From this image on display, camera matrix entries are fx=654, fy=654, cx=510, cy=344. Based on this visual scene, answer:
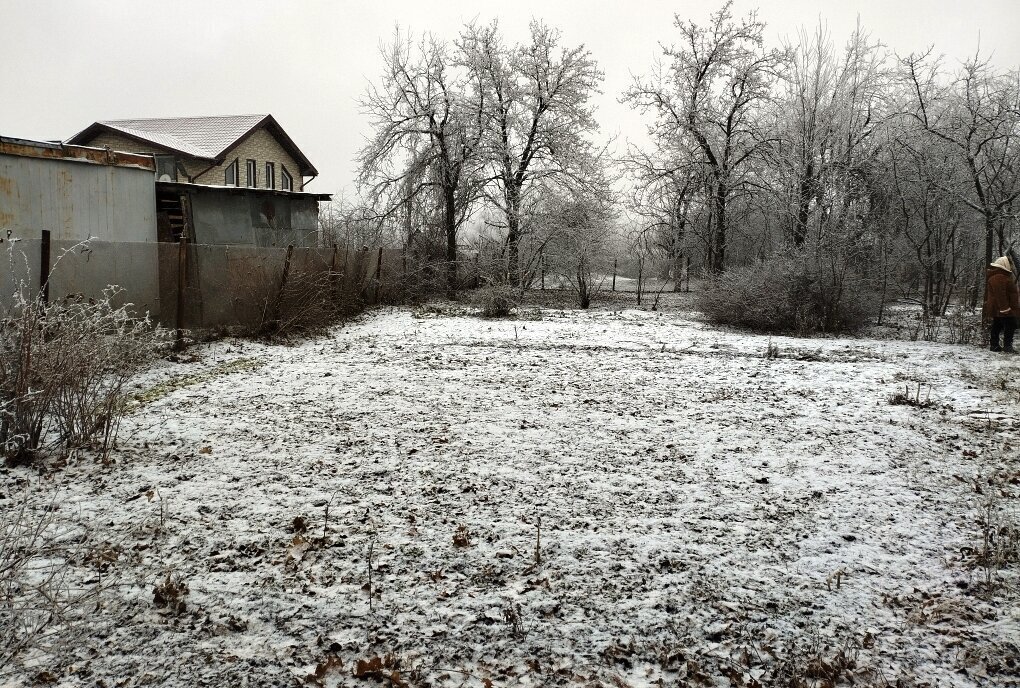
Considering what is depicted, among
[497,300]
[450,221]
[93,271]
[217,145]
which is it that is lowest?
[497,300]

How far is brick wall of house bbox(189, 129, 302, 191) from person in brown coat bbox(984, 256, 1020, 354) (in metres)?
27.4

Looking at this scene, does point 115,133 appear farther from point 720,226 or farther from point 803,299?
point 803,299

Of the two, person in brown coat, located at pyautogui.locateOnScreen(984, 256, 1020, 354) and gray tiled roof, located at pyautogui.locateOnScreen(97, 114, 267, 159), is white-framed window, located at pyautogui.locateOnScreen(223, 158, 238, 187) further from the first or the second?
person in brown coat, located at pyautogui.locateOnScreen(984, 256, 1020, 354)

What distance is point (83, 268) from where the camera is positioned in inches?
358

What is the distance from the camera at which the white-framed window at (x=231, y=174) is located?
29.3m

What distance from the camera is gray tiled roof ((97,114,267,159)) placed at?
2708 centimetres

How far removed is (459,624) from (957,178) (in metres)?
18.6

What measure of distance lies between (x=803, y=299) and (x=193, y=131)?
2801 centimetres

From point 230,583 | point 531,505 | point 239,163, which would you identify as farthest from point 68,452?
point 239,163

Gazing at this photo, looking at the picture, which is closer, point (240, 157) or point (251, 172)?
point (240, 157)

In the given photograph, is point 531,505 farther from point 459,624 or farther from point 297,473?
point 297,473

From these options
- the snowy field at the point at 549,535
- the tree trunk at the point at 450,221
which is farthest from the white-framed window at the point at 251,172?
the snowy field at the point at 549,535

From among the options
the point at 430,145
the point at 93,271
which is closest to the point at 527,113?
the point at 430,145

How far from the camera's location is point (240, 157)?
29875 millimetres
